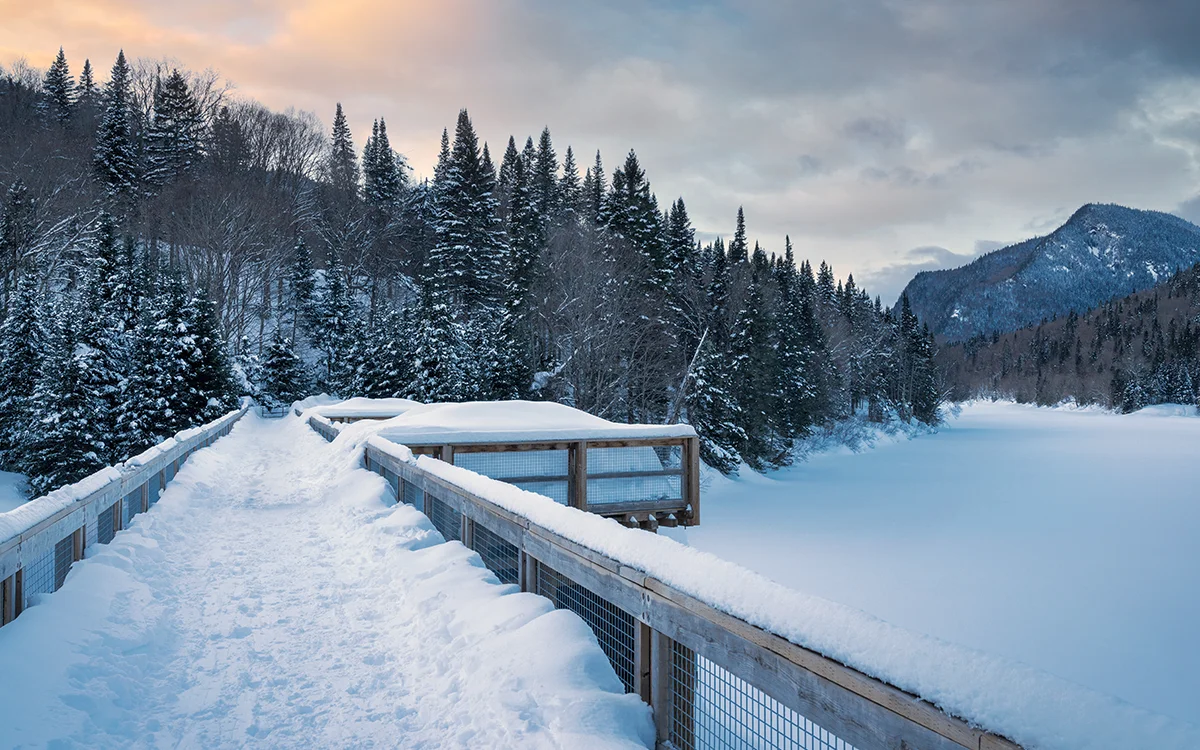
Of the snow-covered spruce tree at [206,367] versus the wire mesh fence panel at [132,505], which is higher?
the snow-covered spruce tree at [206,367]

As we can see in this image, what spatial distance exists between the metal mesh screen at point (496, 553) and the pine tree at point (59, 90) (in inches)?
2976

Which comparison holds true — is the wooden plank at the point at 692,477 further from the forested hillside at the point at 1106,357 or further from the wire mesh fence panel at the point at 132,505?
the forested hillside at the point at 1106,357

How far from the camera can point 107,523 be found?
18.2 feet

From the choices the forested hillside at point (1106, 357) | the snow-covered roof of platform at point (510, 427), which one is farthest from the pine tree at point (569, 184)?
the forested hillside at point (1106, 357)

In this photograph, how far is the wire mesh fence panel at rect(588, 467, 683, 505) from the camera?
9453 mm

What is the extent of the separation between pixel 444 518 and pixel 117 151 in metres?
64.0

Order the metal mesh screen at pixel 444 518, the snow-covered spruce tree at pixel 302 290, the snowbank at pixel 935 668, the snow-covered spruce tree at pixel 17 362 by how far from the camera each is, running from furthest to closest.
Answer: the snow-covered spruce tree at pixel 302 290 < the snow-covered spruce tree at pixel 17 362 < the metal mesh screen at pixel 444 518 < the snowbank at pixel 935 668

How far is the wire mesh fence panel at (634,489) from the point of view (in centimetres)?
945

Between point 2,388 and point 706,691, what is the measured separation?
3539cm

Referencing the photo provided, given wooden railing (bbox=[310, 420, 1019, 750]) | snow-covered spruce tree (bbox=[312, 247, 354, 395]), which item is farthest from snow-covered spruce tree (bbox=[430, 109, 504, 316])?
wooden railing (bbox=[310, 420, 1019, 750])

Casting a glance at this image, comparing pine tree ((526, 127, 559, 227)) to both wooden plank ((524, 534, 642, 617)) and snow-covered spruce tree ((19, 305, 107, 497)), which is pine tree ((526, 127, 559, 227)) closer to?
snow-covered spruce tree ((19, 305, 107, 497))

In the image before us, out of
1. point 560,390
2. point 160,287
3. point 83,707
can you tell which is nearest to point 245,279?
point 160,287

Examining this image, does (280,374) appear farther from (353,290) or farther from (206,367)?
(206,367)

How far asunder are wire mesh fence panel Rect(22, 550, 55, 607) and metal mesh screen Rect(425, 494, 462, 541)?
2599 millimetres
